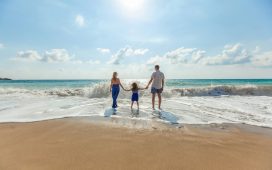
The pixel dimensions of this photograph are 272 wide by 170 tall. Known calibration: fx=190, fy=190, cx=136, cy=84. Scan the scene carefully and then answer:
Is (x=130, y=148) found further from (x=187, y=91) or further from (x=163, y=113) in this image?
(x=187, y=91)

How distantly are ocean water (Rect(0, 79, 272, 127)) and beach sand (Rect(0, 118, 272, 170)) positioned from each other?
1067mm

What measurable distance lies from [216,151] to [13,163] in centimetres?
322

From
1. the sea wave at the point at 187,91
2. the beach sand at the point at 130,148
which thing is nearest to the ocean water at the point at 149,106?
the sea wave at the point at 187,91

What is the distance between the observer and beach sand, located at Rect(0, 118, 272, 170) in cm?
276

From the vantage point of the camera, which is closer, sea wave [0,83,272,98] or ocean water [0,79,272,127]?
ocean water [0,79,272,127]

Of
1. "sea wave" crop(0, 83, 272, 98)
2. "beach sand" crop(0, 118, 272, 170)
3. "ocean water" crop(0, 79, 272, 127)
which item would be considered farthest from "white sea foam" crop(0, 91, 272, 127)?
"sea wave" crop(0, 83, 272, 98)

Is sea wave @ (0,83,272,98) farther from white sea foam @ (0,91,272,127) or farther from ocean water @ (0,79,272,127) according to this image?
white sea foam @ (0,91,272,127)

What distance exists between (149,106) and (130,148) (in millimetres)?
5597

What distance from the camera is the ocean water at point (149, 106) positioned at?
6160mm

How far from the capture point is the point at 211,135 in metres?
4.32

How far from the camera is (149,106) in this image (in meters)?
8.88

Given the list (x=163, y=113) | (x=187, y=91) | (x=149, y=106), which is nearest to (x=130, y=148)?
(x=163, y=113)

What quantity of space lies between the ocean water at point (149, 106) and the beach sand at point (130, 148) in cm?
107

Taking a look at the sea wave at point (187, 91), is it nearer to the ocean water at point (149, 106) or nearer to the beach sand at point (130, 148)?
the ocean water at point (149, 106)
